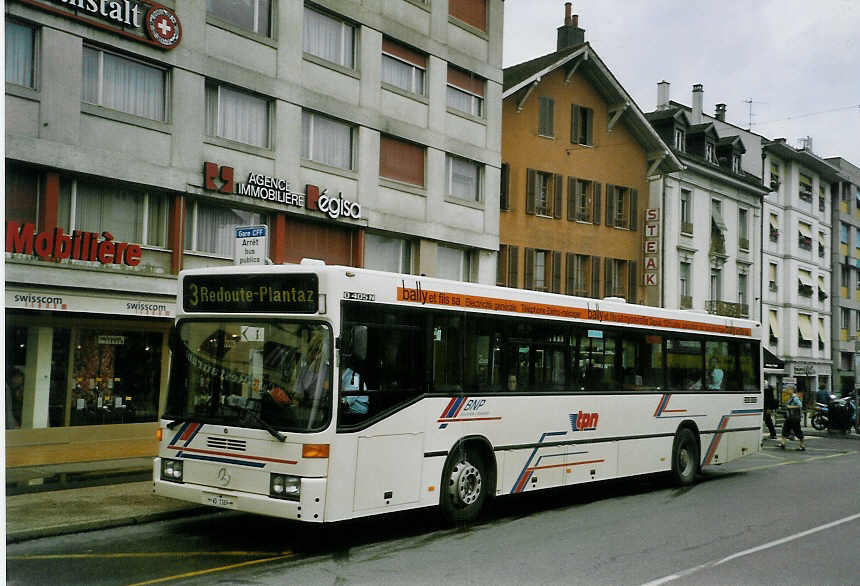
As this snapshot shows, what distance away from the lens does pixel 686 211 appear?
4053 cm

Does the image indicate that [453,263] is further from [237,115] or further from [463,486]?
[463,486]

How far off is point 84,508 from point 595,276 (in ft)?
85.2

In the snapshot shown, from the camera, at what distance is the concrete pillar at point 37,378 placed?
54.3ft

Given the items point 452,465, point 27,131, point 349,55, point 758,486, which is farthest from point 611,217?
point 452,465

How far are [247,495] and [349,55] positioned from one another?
52.7 ft

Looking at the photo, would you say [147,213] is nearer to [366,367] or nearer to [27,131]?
[27,131]

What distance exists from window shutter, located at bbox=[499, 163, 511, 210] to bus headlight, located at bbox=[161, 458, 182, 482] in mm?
22088

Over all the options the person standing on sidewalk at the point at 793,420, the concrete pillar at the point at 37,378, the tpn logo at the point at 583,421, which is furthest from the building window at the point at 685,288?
the concrete pillar at the point at 37,378

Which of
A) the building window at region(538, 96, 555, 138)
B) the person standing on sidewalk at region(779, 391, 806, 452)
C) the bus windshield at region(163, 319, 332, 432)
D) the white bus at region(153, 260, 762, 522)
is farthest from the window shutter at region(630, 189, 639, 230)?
the bus windshield at region(163, 319, 332, 432)

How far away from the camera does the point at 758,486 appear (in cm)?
1540

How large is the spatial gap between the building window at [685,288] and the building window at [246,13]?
24.6 meters

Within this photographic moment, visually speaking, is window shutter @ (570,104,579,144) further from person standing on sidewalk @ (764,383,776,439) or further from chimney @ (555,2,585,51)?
person standing on sidewalk @ (764,383,776,439)

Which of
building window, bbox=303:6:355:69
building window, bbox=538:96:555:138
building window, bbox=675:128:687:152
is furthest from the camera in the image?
building window, bbox=675:128:687:152

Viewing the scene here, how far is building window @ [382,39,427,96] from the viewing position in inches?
941
